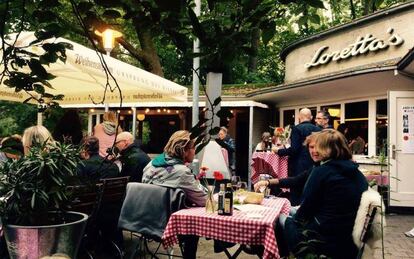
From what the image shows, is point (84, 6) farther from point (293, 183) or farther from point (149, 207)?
point (293, 183)

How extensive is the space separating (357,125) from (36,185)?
10.1 meters

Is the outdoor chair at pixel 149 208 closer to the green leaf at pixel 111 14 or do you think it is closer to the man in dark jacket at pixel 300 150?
the green leaf at pixel 111 14

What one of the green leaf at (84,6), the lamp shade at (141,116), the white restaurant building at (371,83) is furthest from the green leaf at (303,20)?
the lamp shade at (141,116)

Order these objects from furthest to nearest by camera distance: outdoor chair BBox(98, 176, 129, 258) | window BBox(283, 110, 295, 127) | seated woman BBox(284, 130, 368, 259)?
1. window BBox(283, 110, 295, 127)
2. outdoor chair BBox(98, 176, 129, 258)
3. seated woman BBox(284, 130, 368, 259)

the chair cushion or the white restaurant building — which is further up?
the white restaurant building

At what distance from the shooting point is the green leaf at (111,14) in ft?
5.61

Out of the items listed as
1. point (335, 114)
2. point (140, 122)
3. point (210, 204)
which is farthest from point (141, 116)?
point (210, 204)

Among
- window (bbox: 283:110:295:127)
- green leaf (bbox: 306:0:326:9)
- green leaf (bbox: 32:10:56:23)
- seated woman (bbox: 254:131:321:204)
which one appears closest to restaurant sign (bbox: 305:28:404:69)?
window (bbox: 283:110:295:127)

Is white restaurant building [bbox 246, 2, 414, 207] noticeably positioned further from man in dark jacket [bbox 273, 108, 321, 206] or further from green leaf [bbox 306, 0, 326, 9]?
green leaf [bbox 306, 0, 326, 9]

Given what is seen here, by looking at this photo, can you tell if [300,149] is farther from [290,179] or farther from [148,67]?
[148,67]

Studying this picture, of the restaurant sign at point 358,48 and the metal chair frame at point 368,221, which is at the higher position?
the restaurant sign at point 358,48

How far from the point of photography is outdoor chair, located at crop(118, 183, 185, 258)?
3930mm

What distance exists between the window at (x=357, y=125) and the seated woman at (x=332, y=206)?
7383mm

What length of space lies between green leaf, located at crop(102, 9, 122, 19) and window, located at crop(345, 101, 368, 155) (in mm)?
9492
